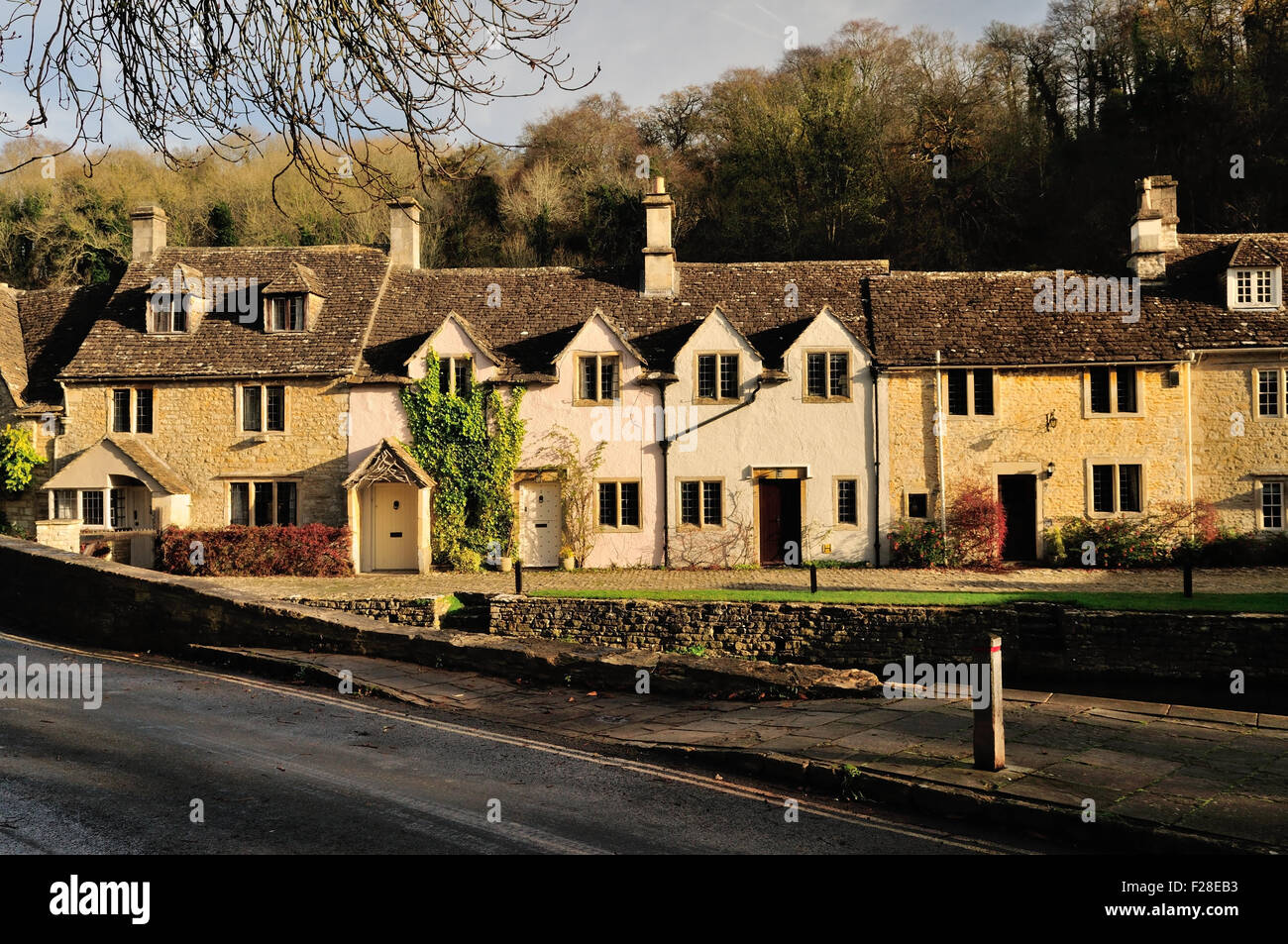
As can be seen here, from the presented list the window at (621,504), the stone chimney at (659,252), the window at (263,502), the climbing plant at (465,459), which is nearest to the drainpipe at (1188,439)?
the stone chimney at (659,252)

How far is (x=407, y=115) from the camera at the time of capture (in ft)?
18.5

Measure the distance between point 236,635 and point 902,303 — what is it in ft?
70.5

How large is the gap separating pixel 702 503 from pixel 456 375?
8.14m

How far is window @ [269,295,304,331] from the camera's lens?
27.9 meters

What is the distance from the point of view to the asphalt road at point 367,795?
602 cm

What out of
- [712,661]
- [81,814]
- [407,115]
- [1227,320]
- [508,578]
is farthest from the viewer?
[1227,320]

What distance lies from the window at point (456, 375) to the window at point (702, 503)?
6927mm

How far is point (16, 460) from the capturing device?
88.4ft

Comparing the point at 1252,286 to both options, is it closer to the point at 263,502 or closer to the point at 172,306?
the point at 263,502

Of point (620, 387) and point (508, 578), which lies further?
point (620, 387)

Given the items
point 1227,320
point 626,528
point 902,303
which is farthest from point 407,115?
point 1227,320

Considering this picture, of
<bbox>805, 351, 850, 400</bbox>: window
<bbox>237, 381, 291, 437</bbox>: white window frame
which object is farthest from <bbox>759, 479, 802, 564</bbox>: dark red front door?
<bbox>237, 381, 291, 437</bbox>: white window frame

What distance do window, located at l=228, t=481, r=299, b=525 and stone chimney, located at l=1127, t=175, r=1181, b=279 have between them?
26.3 metres
